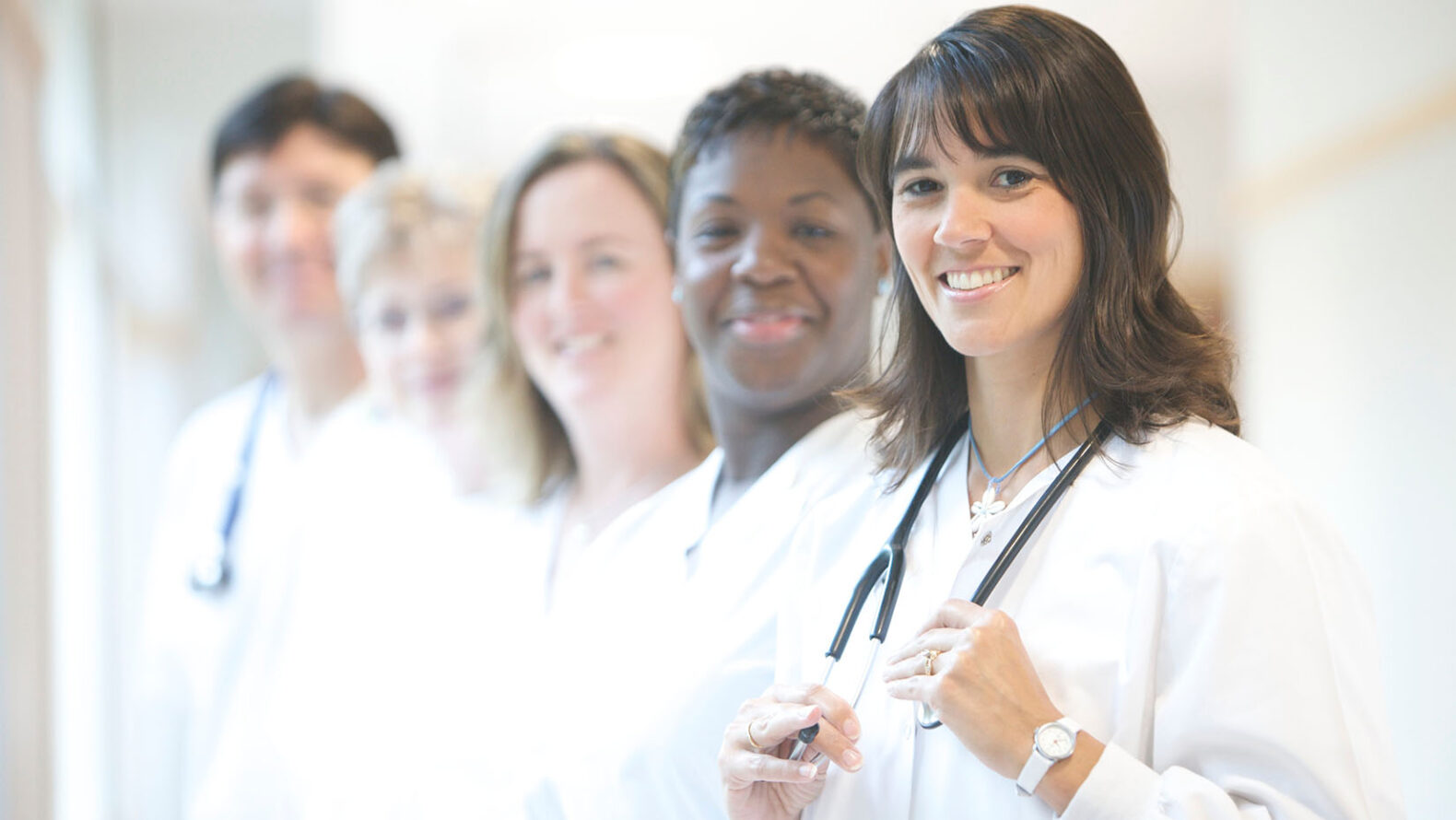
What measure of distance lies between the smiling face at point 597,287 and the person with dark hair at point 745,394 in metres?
0.23

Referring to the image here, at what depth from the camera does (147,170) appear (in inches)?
161

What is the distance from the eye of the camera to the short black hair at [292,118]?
8.65 feet

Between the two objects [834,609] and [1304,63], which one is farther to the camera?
[1304,63]

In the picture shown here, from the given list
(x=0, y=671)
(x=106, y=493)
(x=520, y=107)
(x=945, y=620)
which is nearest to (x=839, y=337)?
(x=945, y=620)

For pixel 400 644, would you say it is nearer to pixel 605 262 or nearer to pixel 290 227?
pixel 605 262

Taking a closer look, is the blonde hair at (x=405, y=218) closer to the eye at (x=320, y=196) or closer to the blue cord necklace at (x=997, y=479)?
the eye at (x=320, y=196)

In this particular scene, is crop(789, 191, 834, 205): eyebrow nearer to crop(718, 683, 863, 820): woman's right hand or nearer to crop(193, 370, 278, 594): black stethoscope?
crop(718, 683, 863, 820): woman's right hand

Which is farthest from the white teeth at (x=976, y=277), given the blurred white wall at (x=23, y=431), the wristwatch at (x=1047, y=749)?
the blurred white wall at (x=23, y=431)

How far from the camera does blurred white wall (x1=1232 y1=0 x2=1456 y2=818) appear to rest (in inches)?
54.7

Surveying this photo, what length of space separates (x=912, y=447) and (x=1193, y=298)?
0.99 ft

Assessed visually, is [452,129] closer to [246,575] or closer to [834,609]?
[246,575]

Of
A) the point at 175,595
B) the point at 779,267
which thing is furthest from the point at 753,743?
the point at 175,595

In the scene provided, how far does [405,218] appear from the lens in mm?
2352

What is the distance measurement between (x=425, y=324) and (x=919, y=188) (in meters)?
1.46
